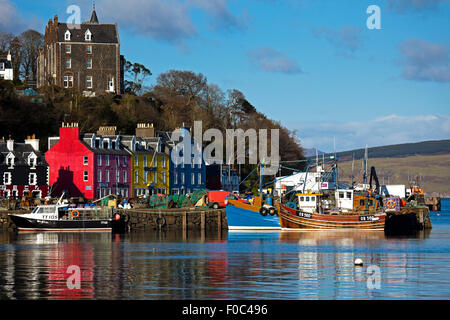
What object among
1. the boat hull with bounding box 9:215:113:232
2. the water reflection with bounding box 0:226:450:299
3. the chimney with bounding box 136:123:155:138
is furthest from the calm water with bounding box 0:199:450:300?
the chimney with bounding box 136:123:155:138

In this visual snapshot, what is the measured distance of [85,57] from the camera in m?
125

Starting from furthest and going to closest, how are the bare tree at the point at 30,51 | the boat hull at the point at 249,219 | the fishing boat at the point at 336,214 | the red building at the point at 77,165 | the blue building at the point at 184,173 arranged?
the bare tree at the point at 30,51 → the blue building at the point at 184,173 → the red building at the point at 77,165 → the boat hull at the point at 249,219 → the fishing boat at the point at 336,214

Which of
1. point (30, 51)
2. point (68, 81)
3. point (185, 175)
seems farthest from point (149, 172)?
point (30, 51)

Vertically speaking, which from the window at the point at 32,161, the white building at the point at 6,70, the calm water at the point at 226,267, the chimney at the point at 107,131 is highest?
the white building at the point at 6,70

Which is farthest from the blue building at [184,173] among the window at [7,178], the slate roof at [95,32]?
the slate roof at [95,32]

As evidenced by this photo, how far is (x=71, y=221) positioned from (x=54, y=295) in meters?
40.7

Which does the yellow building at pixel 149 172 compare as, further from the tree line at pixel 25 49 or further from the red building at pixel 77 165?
the tree line at pixel 25 49

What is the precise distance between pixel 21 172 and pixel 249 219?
28.2 meters

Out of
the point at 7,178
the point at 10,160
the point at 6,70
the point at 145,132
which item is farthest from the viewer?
the point at 6,70

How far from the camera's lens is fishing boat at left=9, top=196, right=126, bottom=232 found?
7007 cm

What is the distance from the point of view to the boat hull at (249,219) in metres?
72.8

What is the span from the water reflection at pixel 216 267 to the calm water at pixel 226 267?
4cm

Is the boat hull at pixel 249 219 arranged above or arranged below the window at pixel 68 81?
below

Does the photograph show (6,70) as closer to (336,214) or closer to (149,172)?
(149,172)
